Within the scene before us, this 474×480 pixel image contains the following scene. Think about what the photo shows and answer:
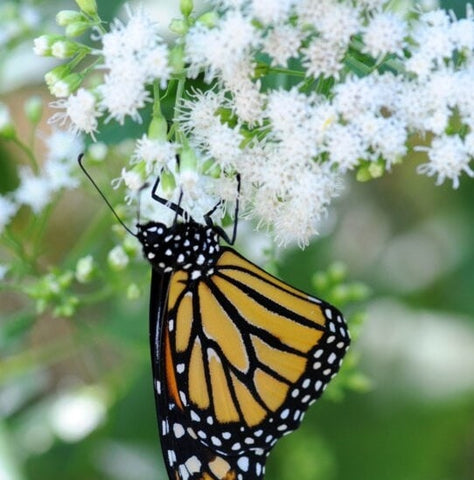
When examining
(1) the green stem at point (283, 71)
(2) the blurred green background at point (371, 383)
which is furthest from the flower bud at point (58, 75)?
(2) the blurred green background at point (371, 383)

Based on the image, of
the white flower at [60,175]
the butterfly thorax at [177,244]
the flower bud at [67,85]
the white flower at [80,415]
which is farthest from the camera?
the white flower at [80,415]

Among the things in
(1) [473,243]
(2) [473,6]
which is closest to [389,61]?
(2) [473,6]

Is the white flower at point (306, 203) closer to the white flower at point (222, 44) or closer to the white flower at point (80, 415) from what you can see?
the white flower at point (222, 44)

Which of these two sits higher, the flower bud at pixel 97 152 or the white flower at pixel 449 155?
the flower bud at pixel 97 152

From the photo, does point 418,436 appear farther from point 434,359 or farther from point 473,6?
point 473,6

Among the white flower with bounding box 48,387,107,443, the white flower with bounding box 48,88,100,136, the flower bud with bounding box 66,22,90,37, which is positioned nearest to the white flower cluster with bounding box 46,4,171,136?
the white flower with bounding box 48,88,100,136

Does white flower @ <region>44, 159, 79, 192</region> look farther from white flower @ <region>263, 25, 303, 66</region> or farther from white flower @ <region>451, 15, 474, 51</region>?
white flower @ <region>451, 15, 474, 51</region>

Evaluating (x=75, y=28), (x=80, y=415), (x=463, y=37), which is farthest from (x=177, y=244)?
(x=80, y=415)
